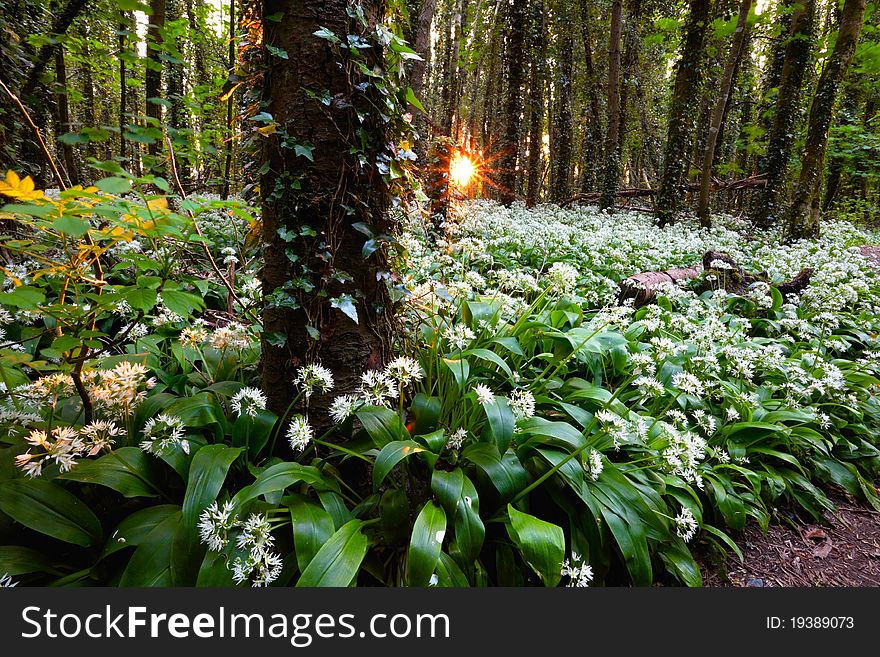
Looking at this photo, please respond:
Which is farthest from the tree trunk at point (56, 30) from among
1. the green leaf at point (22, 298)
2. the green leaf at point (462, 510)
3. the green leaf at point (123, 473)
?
the green leaf at point (462, 510)

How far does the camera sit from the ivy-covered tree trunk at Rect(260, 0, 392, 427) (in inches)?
73.5

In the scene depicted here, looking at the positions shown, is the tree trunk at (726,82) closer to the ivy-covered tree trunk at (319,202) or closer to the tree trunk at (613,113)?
the tree trunk at (613,113)

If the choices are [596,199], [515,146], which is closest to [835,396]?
[515,146]

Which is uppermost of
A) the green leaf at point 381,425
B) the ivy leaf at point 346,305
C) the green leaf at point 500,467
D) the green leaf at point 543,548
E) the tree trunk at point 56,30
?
the tree trunk at point 56,30

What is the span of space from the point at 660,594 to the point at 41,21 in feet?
20.5

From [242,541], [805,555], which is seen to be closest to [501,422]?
[242,541]

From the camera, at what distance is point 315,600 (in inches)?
56.4

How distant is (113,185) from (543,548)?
1850mm

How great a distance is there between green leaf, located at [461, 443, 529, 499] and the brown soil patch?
1.23m

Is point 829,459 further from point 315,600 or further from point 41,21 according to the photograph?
point 41,21

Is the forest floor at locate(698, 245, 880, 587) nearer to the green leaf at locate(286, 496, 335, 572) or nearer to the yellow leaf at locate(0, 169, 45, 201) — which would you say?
the green leaf at locate(286, 496, 335, 572)

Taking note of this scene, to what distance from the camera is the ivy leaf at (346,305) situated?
6.52ft

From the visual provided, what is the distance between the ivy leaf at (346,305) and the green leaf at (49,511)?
1197 millimetres

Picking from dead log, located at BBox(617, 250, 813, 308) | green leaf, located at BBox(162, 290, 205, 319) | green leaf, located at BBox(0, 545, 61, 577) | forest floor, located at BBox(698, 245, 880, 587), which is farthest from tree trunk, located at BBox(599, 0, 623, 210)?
green leaf, located at BBox(0, 545, 61, 577)
